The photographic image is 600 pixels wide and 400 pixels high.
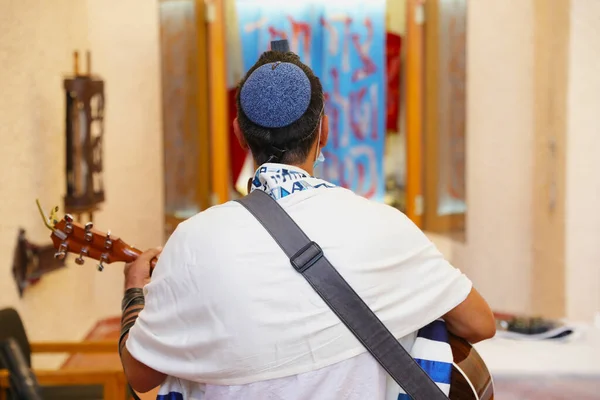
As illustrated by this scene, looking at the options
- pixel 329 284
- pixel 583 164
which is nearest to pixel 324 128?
pixel 329 284

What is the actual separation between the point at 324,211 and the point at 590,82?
316 centimetres

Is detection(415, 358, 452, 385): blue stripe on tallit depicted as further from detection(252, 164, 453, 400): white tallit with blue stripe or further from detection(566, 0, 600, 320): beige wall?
detection(566, 0, 600, 320): beige wall

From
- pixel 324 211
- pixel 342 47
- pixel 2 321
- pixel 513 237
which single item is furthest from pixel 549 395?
pixel 342 47

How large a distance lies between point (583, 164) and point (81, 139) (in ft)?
8.50

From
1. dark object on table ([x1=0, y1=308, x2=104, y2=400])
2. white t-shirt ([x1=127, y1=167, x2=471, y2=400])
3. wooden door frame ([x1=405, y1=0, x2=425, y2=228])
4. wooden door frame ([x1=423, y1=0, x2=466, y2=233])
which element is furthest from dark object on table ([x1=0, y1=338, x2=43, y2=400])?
wooden door frame ([x1=423, y1=0, x2=466, y2=233])

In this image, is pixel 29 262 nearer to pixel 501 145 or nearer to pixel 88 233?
pixel 88 233

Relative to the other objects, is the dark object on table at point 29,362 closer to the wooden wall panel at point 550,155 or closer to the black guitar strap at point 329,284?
the black guitar strap at point 329,284

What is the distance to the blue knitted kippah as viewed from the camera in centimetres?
118

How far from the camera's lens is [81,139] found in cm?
348

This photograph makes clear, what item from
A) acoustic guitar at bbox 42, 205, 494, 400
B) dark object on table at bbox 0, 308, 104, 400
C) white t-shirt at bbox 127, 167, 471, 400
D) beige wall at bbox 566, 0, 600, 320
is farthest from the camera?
beige wall at bbox 566, 0, 600, 320

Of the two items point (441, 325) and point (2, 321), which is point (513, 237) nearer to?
point (2, 321)

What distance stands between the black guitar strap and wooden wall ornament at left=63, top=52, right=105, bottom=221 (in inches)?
96.1

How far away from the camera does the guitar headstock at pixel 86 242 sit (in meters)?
1.62

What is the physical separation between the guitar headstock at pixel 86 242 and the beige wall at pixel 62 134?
1.24 m
